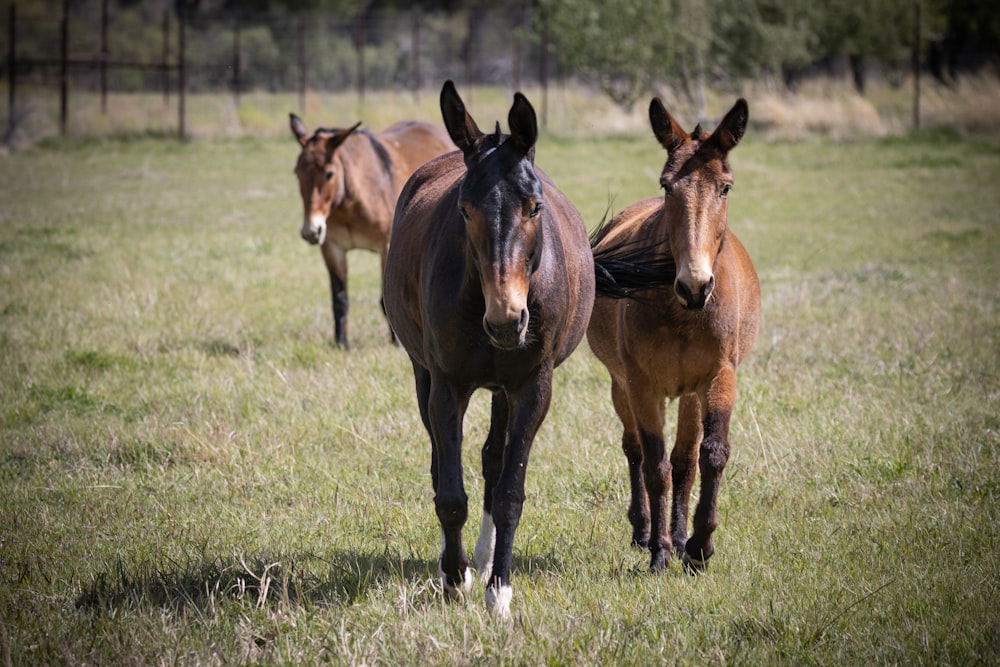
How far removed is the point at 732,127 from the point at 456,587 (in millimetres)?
2330

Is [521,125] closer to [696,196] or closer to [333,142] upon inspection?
[696,196]

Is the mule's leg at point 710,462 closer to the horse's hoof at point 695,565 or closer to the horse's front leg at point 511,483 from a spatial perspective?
the horse's hoof at point 695,565

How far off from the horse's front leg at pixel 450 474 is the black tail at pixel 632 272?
1085 mm

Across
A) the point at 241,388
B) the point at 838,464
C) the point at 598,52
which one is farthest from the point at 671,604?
the point at 598,52

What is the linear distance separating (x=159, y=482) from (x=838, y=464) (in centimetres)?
368

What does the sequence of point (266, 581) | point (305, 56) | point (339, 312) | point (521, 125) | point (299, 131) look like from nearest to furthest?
point (521, 125)
point (266, 581)
point (339, 312)
point (299, 131)
point (305, 56)

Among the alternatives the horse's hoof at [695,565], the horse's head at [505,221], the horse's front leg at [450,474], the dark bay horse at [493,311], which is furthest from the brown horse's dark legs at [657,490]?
the horse's head at [505,221]

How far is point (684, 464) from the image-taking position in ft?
17.0

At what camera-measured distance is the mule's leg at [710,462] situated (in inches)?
189

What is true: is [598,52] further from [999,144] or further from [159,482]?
[159,482]

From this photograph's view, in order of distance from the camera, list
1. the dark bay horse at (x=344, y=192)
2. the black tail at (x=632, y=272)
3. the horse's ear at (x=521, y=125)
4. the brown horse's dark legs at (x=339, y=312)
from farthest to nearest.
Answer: the dark bay horse at (x=344, y=192), the brown horse's dark legs at (x=339, y=312), the black tail at (x=632, y=272), the horse's ear at (x=521, y=125)

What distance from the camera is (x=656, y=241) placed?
534 centimetres

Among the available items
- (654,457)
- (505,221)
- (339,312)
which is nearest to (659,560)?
(654,457)

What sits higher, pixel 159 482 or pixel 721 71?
pixel 721 71
